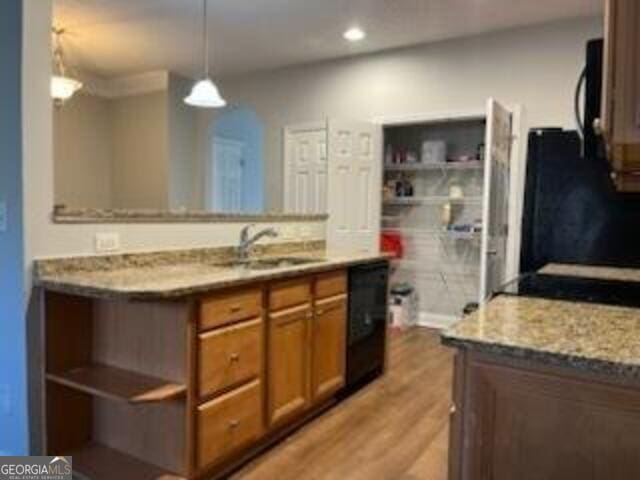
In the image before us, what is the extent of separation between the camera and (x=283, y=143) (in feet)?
18.2

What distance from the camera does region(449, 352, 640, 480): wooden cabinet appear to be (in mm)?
951

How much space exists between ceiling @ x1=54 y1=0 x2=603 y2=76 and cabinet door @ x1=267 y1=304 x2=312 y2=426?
8.46ft

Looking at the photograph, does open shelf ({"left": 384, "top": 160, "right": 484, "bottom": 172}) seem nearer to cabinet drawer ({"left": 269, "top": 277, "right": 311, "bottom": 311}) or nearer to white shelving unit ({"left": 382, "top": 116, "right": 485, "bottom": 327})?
white shelving unit ({"left": 382, "top": 116, "right": 485, "bottom": 327})

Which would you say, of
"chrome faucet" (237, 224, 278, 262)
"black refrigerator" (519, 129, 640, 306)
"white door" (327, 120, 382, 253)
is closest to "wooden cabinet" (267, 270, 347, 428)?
"chrome faucet" (237, 224, 278, 262)

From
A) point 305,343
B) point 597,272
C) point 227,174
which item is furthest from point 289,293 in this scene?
point 227,174

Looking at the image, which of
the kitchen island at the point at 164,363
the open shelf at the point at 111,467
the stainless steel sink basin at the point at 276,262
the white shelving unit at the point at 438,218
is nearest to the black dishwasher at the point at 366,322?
the stainless steel sink basin at the point at 276,262

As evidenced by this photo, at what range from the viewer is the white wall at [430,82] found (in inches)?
164

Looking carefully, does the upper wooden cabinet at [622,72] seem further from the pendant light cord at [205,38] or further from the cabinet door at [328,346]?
the pendant light cord at [205,38]

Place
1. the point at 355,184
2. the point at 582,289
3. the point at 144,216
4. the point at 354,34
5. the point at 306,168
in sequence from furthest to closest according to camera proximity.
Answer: the point at 306,168, the point at 355,184, the point at 354,34, the point at 144,216, the point at 582,289

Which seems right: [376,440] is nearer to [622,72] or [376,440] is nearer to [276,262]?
[276,262]

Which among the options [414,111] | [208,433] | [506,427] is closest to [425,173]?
[414,111]

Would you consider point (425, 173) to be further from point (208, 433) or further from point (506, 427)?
point (506, 427)

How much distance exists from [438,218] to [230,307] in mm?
3565

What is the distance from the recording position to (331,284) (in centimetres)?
280
